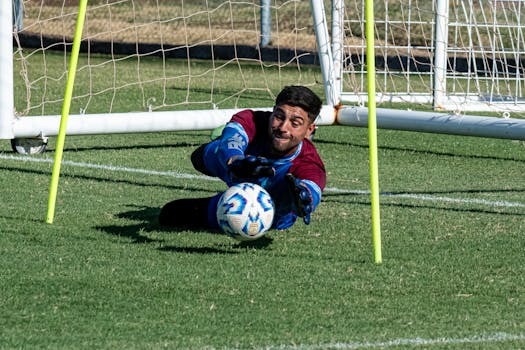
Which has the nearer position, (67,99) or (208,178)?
(67,99)

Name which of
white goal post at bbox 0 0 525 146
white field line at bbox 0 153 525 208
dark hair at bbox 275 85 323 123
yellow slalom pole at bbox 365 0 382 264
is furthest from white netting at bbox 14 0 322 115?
yellow slalom pole at bbox 365 0 382 264

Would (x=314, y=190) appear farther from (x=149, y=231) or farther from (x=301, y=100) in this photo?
(x=149, y=231)

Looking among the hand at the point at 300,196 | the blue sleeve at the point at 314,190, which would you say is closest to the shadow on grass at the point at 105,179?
the blue sleeve at the point at 314,190

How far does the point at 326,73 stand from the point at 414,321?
6.22 m

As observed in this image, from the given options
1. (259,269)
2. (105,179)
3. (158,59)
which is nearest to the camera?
(259,269)

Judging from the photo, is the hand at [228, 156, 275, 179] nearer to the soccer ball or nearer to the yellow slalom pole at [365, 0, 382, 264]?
the soccer ball

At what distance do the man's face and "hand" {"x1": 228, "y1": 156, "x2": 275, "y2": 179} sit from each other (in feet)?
1.12

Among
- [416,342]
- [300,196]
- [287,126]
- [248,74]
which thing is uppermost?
[248,74]

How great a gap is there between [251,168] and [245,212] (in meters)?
0.22

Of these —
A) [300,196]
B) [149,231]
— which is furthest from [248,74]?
[300,196]

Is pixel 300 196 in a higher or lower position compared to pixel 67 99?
lower

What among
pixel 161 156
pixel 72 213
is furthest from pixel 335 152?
pixel 72 213

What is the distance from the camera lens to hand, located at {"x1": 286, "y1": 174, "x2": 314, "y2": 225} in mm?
5414

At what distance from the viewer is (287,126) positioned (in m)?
5.90
